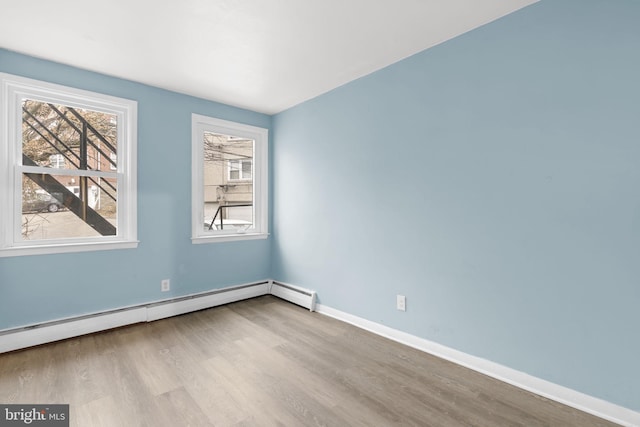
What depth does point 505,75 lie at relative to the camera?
2.06 metres

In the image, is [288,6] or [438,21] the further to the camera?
[438,21]

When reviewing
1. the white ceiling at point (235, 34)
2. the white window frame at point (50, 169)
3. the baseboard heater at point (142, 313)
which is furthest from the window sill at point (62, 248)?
the white ceiling at point (235, 34)

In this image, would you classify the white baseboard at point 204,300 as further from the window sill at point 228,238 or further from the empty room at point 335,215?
the window sill at point 228,238

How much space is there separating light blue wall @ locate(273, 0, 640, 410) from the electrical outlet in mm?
50

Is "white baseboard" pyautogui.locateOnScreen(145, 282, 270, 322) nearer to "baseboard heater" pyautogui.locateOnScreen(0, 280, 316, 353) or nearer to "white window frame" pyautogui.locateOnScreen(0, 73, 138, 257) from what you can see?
"baseboard heater" pyautogui.locateOnScreen(0, 280, 316, 353)

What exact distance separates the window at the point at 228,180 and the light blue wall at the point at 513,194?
146cm

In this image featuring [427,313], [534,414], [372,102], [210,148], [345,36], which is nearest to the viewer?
[534,414]

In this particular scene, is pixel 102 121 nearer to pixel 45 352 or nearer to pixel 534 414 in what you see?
pixel 45 352

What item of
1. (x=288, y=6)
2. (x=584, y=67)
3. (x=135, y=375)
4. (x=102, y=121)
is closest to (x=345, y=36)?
(x=288, y=6)

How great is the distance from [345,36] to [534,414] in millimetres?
2776

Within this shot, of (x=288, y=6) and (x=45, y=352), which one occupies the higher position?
(x=288, y=6)

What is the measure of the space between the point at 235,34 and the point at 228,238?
2.31 metres

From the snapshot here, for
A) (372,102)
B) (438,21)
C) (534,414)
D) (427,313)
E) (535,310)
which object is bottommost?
(534,414)

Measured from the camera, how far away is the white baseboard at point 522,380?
166 centimetres
